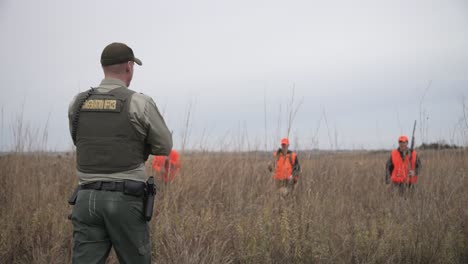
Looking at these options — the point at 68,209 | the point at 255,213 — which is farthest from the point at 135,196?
the point at 68,209

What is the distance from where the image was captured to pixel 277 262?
10.1ft

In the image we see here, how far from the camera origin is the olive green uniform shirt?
2006 millimetres

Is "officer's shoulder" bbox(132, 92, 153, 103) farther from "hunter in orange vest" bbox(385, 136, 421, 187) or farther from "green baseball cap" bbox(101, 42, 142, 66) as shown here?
"hunter in orange vest" bbox(385, 136, 421, 187)

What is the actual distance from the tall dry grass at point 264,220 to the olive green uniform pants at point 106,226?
Result: 0.94 m

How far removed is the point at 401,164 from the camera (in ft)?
21.6

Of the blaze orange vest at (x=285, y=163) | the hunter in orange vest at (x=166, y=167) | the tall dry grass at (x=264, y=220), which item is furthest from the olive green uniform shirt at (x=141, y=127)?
the blaze orange vest at (x=285, y=163)

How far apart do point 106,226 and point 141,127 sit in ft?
2.10

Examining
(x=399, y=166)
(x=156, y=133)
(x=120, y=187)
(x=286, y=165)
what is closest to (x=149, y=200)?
(x=120, y=187)

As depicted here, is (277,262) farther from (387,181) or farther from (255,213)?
(387,181)

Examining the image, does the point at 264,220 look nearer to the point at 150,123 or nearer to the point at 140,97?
the point at 150,123

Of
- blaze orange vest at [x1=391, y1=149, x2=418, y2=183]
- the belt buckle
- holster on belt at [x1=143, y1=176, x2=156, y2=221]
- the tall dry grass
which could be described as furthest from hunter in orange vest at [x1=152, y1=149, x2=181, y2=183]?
blaze orange vest at [x1=391, y1=149, x2=418, y2=183]

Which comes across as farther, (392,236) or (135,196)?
(392,236)

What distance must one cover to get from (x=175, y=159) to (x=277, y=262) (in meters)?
3.05

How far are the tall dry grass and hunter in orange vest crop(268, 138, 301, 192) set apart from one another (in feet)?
1.47
